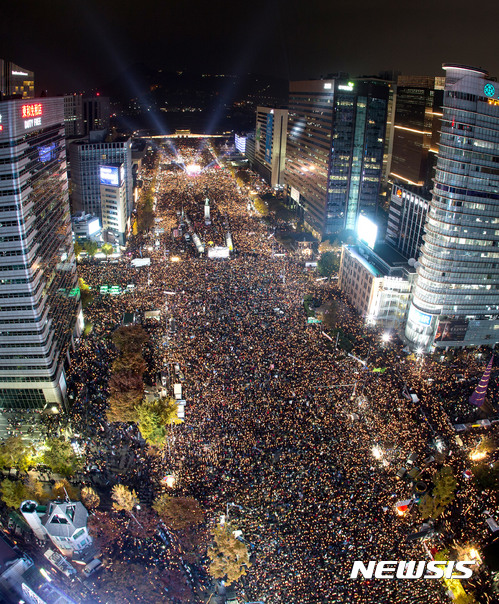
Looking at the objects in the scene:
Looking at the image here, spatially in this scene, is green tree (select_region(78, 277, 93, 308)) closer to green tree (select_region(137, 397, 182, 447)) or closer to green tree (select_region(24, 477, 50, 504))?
green tree (select_region(137, 397, 182, 447))

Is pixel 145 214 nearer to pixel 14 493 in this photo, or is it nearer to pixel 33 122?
pixel 33 122

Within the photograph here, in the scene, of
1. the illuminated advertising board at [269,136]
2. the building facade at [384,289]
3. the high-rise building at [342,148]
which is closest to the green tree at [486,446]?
the building facade at [384,289]

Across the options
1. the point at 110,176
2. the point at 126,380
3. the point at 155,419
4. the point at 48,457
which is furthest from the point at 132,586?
the point at 110,176

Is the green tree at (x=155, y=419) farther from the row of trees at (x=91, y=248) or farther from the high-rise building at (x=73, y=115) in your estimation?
the high-rise building at (x=73, y=115)

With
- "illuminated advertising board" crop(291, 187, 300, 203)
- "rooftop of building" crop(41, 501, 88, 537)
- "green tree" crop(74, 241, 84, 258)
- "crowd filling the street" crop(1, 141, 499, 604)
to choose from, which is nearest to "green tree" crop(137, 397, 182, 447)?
"crowd filling the street" crop(1, 141, 499, 604)

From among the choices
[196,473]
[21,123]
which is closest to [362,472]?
[196,473]

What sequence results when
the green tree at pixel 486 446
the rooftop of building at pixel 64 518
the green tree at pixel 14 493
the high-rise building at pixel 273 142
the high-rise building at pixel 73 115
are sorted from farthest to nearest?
1. the high-rise building at pixel 73 115
2. the high-rise building at pixel 273 142
3. the green tree at pixel 486 446
4. the green tree at pixel 14 493
5. the rooftop of building at pixel 64 518
